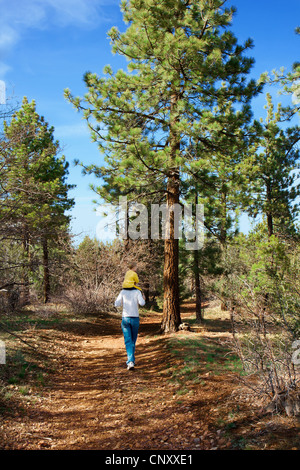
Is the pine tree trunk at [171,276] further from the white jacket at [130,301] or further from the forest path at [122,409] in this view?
the white jacket at [130,301]

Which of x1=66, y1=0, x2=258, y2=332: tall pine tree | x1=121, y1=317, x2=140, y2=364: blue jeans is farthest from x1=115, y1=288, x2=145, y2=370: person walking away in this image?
x1=66, y1=0, x2=258, y2=332: tall pine tree

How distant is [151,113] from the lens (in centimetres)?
1088

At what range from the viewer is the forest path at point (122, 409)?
407 centimetres

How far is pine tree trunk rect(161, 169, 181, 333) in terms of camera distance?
412 inches

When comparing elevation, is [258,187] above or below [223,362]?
above

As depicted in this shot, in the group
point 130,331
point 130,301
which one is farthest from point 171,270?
point 130,331

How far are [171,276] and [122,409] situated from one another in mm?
5618

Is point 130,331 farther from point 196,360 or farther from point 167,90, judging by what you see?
point 167,90

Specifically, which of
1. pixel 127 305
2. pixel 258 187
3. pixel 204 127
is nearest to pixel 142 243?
pixel 258 187

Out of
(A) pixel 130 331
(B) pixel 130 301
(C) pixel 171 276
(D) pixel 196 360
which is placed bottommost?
(D) pixel 196 360

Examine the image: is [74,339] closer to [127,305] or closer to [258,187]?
[127,305]

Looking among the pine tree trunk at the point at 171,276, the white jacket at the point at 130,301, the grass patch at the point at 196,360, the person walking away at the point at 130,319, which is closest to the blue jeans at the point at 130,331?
the person walking away at the point at 130,319

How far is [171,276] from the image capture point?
412 inches
